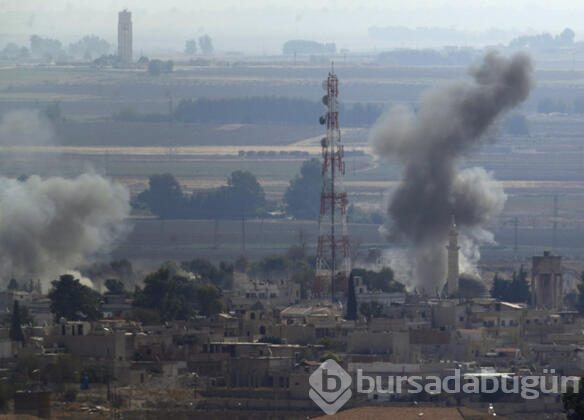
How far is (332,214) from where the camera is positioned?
66062 mm

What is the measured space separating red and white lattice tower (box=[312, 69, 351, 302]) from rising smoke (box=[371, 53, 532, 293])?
76.9 inches

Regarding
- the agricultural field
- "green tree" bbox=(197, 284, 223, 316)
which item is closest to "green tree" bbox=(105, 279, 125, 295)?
"green tree" bbox=(197, 284, 223, 316)

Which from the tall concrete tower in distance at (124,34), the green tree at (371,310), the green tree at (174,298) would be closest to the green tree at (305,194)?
the green tree at (174,298)

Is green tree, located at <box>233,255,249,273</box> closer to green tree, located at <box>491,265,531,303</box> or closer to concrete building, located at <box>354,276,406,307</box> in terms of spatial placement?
concrete building, located at <box>354,276,406,307</box>

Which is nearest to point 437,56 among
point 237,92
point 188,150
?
point 237,92

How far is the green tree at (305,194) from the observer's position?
94.2 meters

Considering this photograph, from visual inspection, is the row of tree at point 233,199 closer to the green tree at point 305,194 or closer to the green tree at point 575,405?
the green tree at point 305,194

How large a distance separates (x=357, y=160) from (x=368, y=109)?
2205 centimetres

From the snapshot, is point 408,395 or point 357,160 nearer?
point 408,395

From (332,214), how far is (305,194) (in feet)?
99.5

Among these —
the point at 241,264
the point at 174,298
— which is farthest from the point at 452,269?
the point at 241,264

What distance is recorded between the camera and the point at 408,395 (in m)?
43.2

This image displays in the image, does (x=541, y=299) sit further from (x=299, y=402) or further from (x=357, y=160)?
(x=357, y=160)

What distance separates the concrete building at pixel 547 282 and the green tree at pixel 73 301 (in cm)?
969
